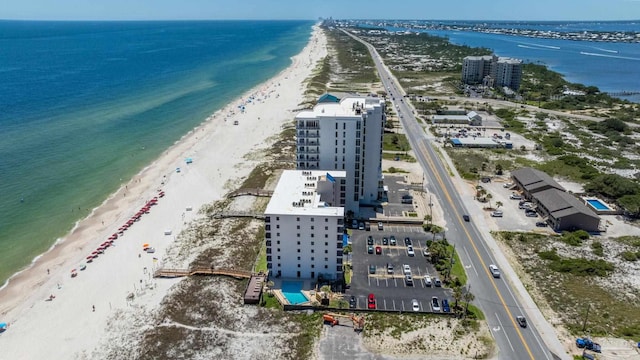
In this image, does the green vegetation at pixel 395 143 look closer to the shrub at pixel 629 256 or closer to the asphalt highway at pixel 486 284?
the asphalt highway at pixel 486 284

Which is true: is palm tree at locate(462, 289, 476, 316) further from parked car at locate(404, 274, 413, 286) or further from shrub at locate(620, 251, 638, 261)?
shrub at locate(620, 251, 638, 261)

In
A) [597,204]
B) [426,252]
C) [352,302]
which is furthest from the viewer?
[597,204]

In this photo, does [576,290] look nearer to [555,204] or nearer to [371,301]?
[555,204]

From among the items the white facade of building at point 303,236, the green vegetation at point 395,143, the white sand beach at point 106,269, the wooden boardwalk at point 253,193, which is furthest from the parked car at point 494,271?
the green vegetation at point 395,143

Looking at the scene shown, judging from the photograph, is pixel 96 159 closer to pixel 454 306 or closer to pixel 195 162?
pixel 195 162

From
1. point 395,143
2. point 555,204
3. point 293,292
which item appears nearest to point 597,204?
point 555,204

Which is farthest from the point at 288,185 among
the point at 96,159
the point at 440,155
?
the point at 96,159

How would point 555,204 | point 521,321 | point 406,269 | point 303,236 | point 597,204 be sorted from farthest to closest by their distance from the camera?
point 597,204, point 555,204, point 406,269, point 303,236, point 521,321
